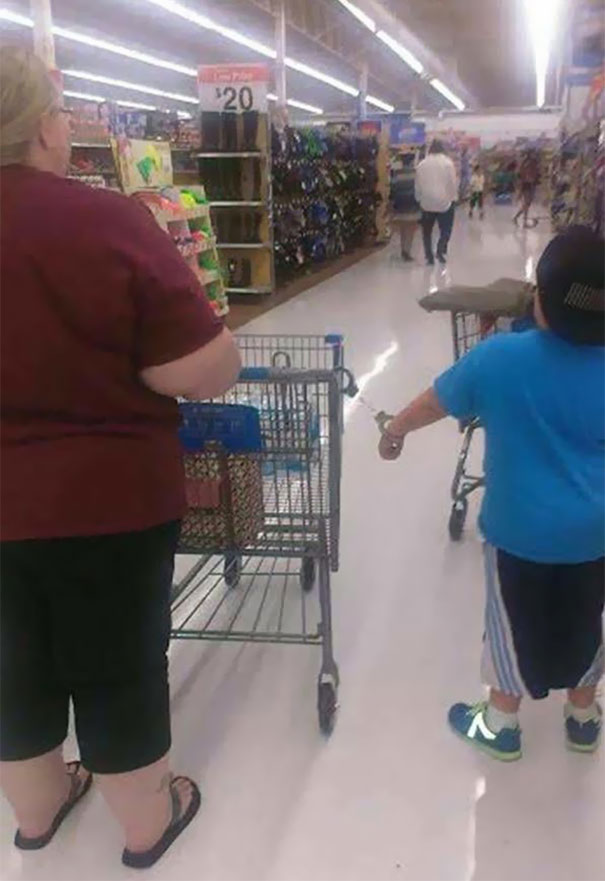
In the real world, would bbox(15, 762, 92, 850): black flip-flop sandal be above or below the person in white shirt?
below

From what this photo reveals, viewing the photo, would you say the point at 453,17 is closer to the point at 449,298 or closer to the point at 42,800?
the point at 449,298

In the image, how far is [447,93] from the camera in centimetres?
3531

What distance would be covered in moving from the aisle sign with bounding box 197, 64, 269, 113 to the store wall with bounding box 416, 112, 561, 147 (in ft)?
69.5

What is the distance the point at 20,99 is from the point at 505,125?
29653 millimetres

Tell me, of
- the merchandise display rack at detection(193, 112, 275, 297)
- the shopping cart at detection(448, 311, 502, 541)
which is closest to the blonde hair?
the shopping cart at detection(448, 311, 502, 541)

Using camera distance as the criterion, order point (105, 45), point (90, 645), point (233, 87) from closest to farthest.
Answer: point (90, 645) → point (233, 87) → point (105, 45)

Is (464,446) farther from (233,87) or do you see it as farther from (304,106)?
(304,106)

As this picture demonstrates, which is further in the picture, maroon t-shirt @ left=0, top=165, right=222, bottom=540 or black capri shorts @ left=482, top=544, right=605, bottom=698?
black capri shorts @ left=482, top=544, right=605, bottom=698

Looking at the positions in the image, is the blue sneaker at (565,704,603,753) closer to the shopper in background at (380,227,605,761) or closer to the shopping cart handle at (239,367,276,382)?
the shopper in background at (380,227,605,761)

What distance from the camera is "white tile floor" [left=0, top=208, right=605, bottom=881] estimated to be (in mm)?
1859

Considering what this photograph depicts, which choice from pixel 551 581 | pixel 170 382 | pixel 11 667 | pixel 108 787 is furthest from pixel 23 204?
pixel 551 581

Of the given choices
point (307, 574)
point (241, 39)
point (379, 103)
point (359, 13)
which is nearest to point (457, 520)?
point (307, 574)


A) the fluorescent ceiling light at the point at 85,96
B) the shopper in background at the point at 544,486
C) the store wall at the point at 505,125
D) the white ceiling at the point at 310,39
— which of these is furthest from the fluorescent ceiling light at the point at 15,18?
the shopper in background at the point at 544,486

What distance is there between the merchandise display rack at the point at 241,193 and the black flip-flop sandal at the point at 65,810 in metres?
7.37
